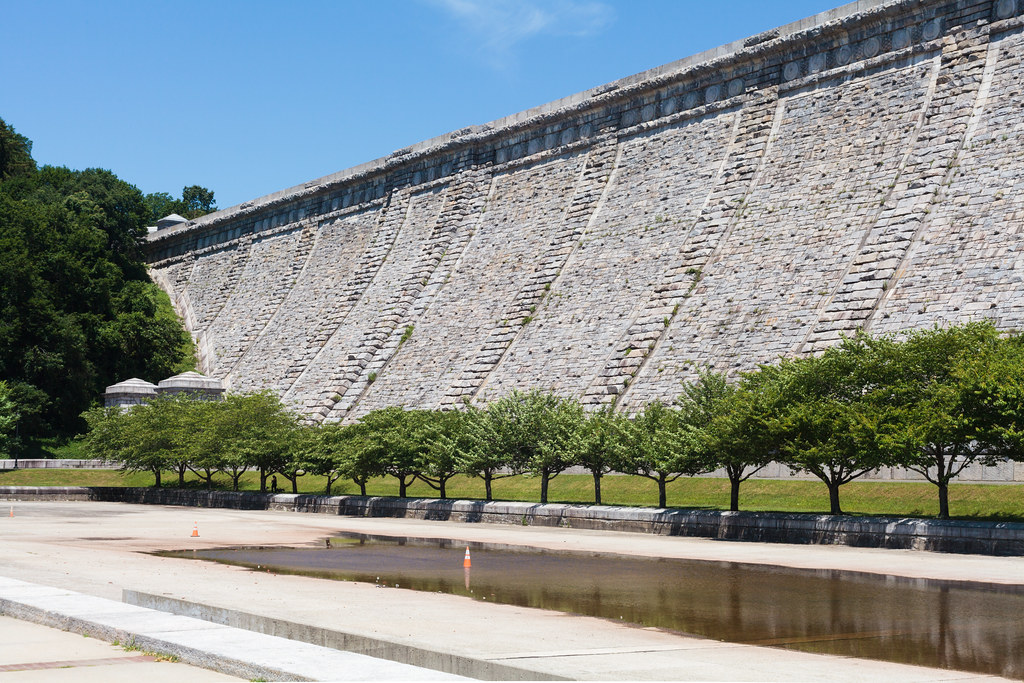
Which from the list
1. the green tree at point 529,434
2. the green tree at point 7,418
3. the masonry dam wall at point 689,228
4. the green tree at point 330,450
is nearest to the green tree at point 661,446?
the green tree at point 529,434

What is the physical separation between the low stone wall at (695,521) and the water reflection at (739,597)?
459 centimetres

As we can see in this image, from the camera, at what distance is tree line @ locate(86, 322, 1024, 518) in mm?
20125

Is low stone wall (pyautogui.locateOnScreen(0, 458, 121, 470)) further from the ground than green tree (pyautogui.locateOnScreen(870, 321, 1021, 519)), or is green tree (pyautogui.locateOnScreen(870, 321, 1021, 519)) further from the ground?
green tree (pyautogui.locateOnScreen(870, 321, 1021, 519))

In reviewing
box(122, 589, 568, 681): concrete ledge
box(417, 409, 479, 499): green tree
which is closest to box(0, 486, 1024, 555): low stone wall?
box(417, 409, 479, 499): green tree

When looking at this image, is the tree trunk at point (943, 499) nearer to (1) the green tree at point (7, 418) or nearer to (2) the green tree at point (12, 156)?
(1) the green tree at point (7, 418)

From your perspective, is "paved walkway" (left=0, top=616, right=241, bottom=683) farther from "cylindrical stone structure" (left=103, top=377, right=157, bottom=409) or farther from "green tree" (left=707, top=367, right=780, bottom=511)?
"cylindrical stone structure" (left=103, top=377, right=157, bottom=409)

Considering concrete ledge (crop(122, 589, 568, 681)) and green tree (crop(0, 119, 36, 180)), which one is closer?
concrete ledge (crop(122, 589, 568, 681))

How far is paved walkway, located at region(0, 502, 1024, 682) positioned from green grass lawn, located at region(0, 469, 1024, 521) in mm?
3974

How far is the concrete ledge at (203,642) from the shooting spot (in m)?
7.14

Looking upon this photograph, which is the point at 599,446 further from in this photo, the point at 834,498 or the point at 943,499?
the point at 943,499

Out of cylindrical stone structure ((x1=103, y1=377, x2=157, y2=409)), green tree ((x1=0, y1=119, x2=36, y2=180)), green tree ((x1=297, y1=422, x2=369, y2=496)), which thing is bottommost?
green tree ((x1=297, y1=422, x2=369, y2=496))

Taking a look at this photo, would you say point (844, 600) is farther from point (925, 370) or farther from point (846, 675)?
point (925, 370)

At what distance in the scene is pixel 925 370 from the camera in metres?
22.2

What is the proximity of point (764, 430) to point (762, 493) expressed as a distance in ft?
15.9
